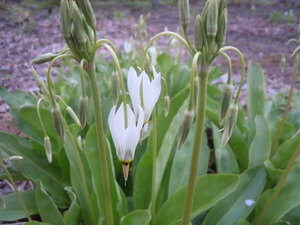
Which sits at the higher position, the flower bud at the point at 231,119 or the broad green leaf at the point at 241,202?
the flower bud at the point at 231,119

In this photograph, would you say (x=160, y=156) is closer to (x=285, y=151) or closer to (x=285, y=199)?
(x=285, y=199)

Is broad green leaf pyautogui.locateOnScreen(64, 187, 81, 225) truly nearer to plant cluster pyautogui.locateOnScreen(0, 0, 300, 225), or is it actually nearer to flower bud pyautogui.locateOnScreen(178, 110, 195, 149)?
plant cluster pyautogui.locateOnScreen(0, 0, 300, 225)

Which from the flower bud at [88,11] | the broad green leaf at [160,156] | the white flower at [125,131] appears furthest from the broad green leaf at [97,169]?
the flower bud at [88,11]

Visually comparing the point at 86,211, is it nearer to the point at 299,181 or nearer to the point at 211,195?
the point at 211,195

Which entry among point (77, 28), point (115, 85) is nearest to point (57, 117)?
point (115, 85)

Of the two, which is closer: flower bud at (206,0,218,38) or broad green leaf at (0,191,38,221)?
flower bud at (206,0,218,38)

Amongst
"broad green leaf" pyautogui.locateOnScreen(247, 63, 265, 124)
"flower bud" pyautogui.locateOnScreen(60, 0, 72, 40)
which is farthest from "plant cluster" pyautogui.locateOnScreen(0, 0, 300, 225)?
"broad green leaf" pyautogui.locateOnScreen(247, 63, 265, 124)

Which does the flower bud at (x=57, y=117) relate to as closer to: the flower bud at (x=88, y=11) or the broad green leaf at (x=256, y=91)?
the flower bud at (x=88, y=11)
